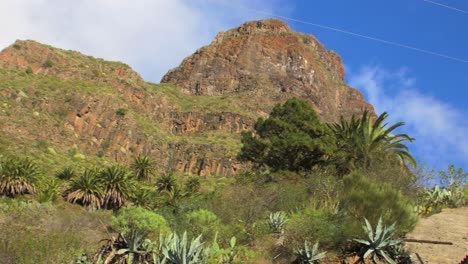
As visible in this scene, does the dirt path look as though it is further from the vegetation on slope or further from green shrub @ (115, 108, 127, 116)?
green shrub @ (115, 108, 127, 116)

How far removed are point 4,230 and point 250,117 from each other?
3734 inches

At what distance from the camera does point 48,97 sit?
256ft

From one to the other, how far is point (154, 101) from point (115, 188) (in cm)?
6489

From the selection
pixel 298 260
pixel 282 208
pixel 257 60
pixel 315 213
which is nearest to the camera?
pixel 298 260

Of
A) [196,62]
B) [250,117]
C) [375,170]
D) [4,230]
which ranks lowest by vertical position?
[4,230]

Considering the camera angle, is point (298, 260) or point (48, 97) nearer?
point (298, 260)

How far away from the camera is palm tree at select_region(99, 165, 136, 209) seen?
43.8 meters

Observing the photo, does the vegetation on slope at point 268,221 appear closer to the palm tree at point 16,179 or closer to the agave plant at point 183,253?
the agave plant at point 183,253

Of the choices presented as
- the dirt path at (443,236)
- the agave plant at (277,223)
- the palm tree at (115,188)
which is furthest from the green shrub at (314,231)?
the palm tree at (115,188)

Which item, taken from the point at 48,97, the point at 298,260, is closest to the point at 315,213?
the point at 298,260

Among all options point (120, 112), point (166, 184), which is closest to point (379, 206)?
point (166, 184)

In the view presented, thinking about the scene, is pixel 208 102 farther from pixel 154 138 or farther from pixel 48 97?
pixel 48 97

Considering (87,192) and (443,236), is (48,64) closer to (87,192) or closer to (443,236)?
(87,192)

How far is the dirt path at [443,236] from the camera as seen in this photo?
42.2 feet
